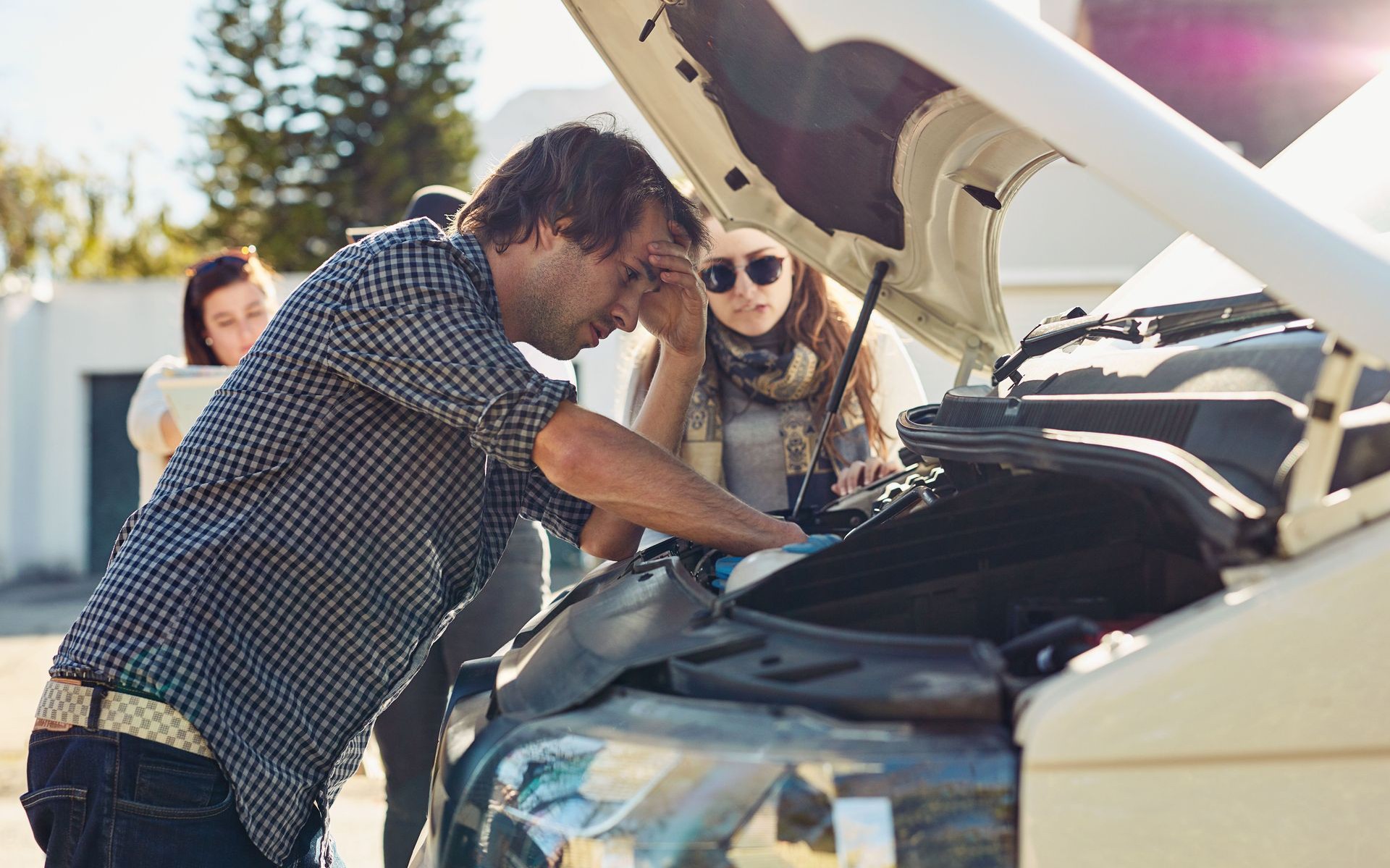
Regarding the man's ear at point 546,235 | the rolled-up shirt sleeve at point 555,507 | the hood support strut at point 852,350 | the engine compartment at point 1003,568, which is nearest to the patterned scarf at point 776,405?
the hood support strut at point 852,350

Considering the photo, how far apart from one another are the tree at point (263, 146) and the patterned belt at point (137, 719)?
877 inches

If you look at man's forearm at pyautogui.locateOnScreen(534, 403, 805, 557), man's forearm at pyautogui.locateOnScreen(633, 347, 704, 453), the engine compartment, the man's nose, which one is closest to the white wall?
man's forearm at pyautogui.locateOnScreen(633, 347, 704, 453)

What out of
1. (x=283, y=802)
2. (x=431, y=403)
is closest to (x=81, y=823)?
(x=283, y=802)

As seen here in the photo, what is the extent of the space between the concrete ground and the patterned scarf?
1.81 metres

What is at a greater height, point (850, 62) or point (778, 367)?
point (850, 62)

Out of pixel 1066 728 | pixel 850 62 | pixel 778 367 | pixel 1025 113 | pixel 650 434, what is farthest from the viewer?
pixel 778 367

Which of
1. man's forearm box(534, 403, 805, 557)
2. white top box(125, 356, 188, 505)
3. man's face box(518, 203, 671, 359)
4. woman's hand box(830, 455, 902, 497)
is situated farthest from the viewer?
white top box(125, 356, 188, 505)

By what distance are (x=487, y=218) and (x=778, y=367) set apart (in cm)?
114

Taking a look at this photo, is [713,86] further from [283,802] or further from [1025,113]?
[283,802]

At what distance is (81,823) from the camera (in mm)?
1689

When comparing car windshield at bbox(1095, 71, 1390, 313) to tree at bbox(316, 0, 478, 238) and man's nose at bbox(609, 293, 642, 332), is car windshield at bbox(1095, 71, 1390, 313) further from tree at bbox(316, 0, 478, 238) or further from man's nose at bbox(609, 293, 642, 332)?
tree at bbox(316, 0, 478, 238)

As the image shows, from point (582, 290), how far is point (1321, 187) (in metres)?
1.23

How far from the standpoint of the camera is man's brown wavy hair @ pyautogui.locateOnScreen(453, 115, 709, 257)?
2.04 m

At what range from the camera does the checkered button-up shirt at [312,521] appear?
67.3 inches
